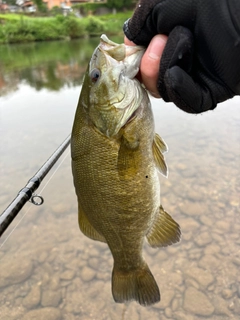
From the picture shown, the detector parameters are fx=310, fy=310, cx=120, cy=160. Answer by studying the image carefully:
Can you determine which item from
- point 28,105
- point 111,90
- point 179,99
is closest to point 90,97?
point 111,90

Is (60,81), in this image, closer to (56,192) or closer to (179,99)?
(56,192)

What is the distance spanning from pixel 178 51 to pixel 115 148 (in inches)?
22.6

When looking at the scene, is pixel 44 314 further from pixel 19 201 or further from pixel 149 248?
pixel 19 201

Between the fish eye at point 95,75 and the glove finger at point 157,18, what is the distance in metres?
0.24

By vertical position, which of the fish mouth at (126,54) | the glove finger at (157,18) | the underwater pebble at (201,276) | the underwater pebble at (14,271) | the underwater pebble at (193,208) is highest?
the glove finger at (157,18)

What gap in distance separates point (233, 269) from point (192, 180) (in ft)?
6.07

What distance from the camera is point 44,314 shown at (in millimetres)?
3207

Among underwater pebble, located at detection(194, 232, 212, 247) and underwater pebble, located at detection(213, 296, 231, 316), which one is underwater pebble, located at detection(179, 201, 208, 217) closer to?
underwater pebble, located at detection(194, 232, 212, 247)

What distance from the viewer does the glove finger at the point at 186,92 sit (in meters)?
1.16

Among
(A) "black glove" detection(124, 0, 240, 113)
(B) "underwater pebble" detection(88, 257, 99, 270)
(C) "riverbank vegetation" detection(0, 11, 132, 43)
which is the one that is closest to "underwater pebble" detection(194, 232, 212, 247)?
(B) "underwater pebble" detection(88, 257, 99, 270)

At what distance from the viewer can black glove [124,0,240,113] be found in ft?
3.72

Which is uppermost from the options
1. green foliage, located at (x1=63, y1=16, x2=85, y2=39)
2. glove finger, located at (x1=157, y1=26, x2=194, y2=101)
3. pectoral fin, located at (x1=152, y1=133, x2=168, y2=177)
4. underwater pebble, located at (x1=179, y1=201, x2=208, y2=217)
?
glove finger, located at (x1=157, y1=26, x2=194, y2=101)

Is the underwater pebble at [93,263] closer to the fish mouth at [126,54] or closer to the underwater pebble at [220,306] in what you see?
the underwater pebble at [220,306]

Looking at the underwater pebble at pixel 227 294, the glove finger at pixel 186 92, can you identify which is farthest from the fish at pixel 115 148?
the underwater pebble at pixel 227 294
